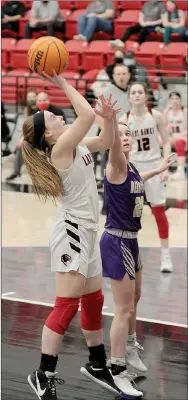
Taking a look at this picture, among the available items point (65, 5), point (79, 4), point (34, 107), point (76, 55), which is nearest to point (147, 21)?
point (76, 55)

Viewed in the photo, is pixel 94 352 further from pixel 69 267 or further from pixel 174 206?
pixel 174 206

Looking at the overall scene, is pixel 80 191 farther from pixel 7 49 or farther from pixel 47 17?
pixel 7 49

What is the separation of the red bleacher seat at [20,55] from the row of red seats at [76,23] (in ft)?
Answer: 1.69

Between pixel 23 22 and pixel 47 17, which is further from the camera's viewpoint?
pixel 23 22

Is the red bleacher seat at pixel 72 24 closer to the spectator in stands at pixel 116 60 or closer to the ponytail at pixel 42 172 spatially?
the spectator in stands at pixel 116 60

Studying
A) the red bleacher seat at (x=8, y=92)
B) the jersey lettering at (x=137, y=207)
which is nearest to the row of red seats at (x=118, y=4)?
the red bleacher seat at (x=8, y=92)

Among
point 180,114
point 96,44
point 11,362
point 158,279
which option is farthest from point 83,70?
point 11,362

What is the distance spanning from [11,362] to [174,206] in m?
6.38

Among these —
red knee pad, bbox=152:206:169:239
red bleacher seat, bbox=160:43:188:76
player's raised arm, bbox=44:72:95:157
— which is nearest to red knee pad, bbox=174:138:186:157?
red bleacher seat, bbox=160:43:188:76

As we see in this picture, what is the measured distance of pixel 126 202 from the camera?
6176 mm

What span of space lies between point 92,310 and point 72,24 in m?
13.6

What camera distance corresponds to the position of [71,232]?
581 centimetres

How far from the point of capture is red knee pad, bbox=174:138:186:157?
14.8 metres

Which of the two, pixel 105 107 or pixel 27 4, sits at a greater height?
pixel 27 4
